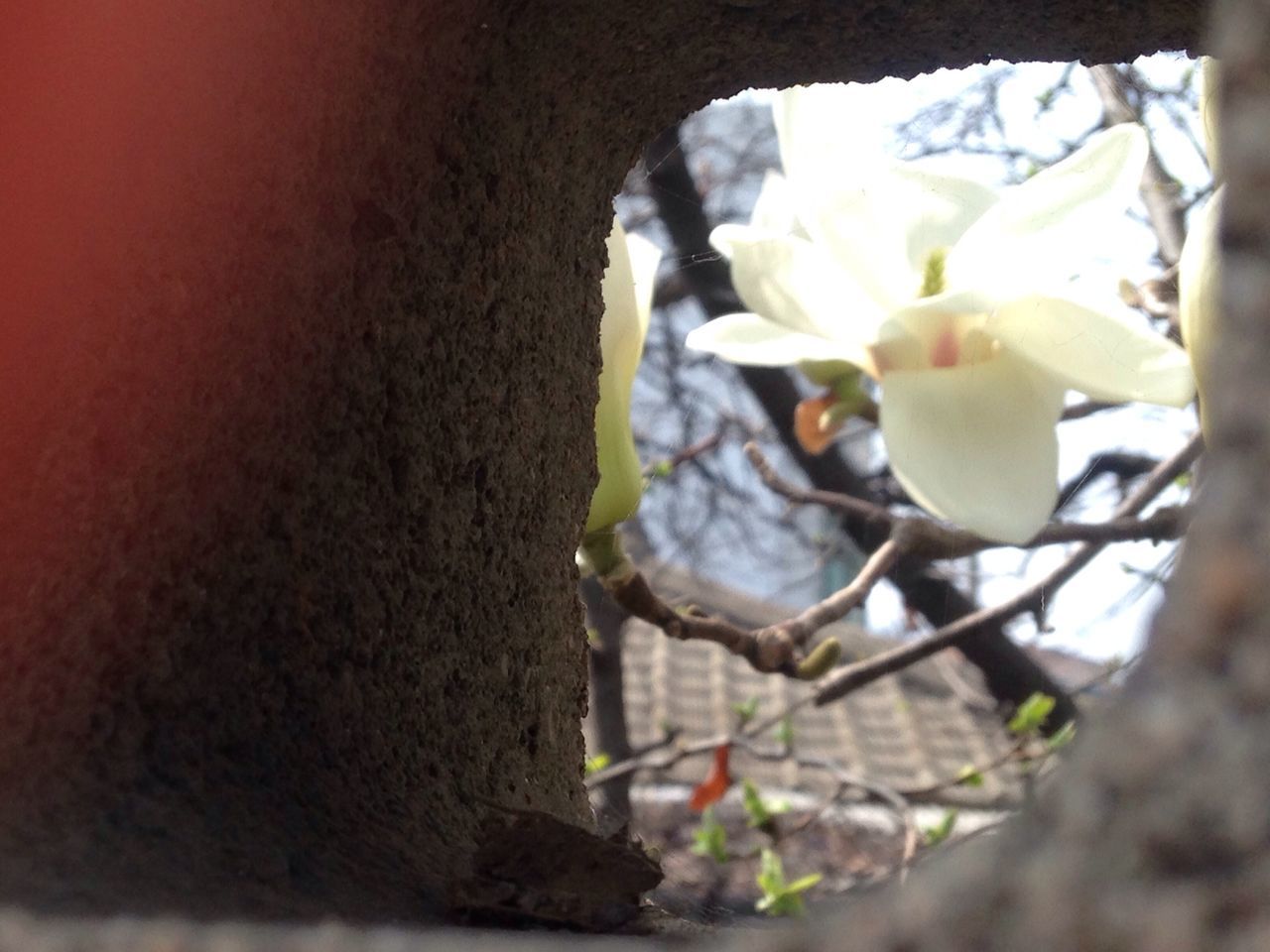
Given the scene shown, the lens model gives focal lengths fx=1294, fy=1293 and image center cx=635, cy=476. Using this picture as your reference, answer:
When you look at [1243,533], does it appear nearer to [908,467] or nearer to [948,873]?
[948,873]

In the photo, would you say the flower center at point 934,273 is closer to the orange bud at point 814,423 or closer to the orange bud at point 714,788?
the orange bud at point 814,423

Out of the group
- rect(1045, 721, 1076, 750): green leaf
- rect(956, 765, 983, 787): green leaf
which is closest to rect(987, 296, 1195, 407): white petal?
rect(1045, 721, 1076, 750): green leaf

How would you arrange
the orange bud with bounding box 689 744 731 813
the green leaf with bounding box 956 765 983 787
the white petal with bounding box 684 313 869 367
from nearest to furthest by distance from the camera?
the white petal with bounding box 684 313 869 367, the orange bud with bounding box 689 744 731 813, the green leaf with bounding box 956 765 983 787

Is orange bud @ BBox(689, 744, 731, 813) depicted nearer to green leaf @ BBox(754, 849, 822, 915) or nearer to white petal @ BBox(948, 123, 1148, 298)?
green leaf @ BBox(754, 849, 822, 915)

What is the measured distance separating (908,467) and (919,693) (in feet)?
6.70

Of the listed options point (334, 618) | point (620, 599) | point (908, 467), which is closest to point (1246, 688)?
point (334, 618)

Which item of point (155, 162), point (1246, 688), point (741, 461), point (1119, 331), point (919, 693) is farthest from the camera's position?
point (919, 693)

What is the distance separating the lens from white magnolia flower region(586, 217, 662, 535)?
48 cm

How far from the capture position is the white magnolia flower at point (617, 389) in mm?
477

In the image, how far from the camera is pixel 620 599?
0.59 m

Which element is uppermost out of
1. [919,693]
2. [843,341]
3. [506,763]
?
[843,341]

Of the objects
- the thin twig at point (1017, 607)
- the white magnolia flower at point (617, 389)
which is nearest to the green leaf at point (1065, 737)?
the thin twig at point (1017, 607)

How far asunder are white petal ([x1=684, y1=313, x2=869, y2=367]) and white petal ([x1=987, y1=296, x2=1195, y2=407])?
0.10 meters

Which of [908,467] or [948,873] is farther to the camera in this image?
[908,467]
